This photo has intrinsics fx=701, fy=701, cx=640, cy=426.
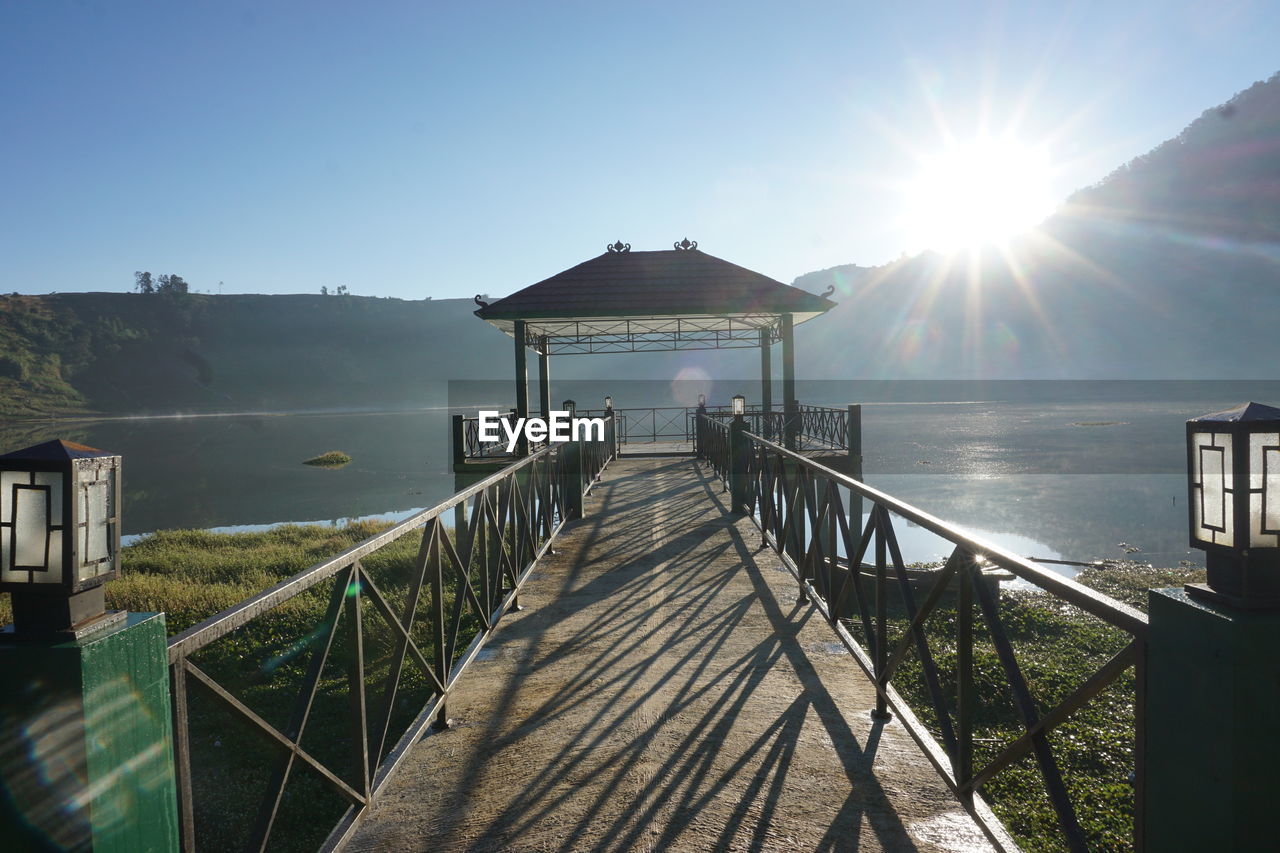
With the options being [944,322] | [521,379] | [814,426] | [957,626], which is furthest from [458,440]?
[944,322]

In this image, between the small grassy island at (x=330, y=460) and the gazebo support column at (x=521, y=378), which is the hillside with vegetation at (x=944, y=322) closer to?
the small grassy island at (x=330, y=460)

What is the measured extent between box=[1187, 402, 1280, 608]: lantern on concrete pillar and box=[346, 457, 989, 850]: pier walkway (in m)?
1.48

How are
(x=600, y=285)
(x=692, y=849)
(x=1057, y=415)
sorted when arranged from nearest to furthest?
(x=692, y=849), (x=600, y=285), (x=1057, y=415)

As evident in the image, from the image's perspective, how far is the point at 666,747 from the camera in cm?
294

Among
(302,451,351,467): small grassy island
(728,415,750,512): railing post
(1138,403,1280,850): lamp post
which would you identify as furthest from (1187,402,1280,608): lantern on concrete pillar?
(302,451,351,467): small grassy island

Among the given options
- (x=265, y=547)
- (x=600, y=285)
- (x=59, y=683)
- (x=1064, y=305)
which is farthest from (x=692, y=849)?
(x=1064, y=305)

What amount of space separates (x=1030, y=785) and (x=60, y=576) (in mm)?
5890

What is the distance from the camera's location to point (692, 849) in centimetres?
226

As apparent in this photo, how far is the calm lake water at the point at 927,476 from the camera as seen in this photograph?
22375mm

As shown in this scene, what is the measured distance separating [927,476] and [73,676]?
118ft

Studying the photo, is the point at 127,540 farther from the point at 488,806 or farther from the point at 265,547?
the point at 488,806

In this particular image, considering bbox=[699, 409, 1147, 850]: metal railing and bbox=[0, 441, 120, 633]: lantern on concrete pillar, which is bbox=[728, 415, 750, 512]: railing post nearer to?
bbox=[699, 409, 1147, 850]: metal railing

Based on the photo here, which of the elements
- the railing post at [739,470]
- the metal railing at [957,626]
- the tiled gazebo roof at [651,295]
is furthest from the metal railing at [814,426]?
the metal railing at [957,626]

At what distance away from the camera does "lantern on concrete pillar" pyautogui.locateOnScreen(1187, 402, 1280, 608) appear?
3.92ft
